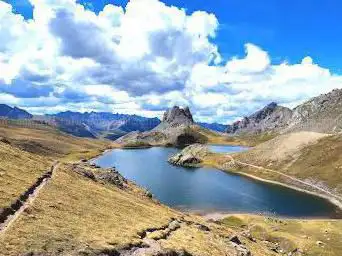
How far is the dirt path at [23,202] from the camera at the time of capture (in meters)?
47.4

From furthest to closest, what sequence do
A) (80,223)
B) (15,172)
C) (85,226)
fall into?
(15,172) < (80,223) < (85,226)

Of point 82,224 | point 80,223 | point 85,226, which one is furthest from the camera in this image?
point 80,223

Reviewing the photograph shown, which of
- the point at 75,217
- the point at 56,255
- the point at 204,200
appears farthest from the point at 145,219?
the point at 204,200

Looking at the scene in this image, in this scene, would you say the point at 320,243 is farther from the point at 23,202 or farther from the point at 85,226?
the point at 23,202

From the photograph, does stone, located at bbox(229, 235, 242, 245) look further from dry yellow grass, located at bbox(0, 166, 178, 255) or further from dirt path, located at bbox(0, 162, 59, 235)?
dirt path, located at bbox(0, 162, 59, 235)

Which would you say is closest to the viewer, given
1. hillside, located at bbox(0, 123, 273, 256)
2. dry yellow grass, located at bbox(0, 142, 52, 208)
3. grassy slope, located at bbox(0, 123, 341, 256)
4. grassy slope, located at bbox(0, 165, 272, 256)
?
grassy slope, located at bbox(0, 165, 272, 256)

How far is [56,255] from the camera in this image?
144ft

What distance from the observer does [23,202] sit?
56.5 m

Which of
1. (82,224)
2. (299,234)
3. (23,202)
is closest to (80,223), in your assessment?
(82,224)

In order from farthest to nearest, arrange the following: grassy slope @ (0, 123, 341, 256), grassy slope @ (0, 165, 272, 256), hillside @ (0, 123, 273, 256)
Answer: hillside @ (0, 123, 273, 256) → grassy slope @ (0, 123, 341, 256) → grassy slope @ (0, 165, 272, 256)

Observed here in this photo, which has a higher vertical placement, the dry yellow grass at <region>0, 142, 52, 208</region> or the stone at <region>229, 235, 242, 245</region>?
the dry yellow grass at <region>0, 142, 52, 208</region>

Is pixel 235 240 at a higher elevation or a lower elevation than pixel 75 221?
lower

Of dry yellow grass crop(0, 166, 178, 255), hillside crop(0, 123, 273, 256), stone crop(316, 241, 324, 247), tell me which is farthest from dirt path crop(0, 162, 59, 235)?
stone crop(316, 241, 324, 247)

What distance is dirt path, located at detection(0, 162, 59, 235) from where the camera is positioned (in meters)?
47.4
